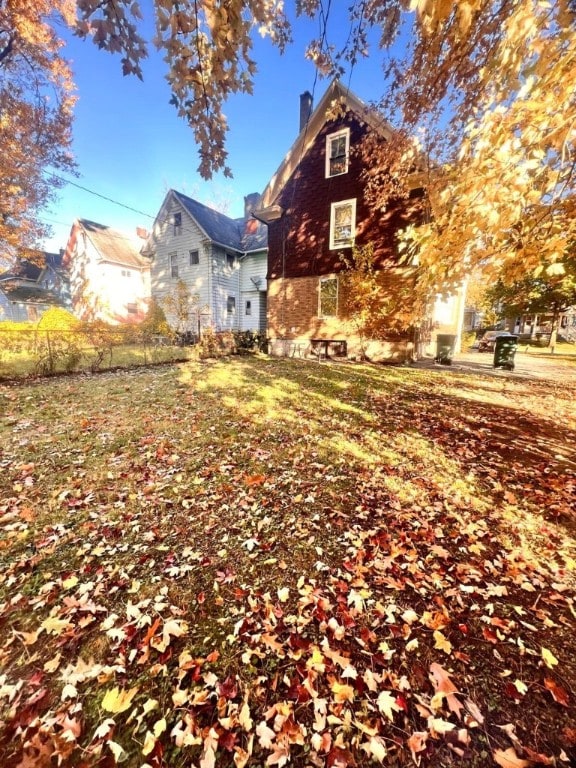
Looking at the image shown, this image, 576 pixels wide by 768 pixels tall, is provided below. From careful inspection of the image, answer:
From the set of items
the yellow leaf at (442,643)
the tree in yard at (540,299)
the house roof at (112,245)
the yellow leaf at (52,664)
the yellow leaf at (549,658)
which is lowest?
the yellow leaf at (52,664)

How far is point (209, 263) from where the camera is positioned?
21109 mm

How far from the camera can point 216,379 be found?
391 inches

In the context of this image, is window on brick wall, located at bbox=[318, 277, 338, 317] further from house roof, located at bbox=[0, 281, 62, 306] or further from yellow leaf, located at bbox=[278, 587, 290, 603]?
house roof, located at bbox=[0, 281, 62, 306]

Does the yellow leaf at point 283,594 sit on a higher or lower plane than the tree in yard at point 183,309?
lower

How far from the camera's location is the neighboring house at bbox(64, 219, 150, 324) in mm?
26078

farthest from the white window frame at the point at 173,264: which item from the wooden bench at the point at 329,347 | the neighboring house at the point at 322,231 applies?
the wooden bench at the point at 329,347

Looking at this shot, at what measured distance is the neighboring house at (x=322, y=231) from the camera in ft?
44.0

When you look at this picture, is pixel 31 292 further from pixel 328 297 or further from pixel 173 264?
pixel 328 297

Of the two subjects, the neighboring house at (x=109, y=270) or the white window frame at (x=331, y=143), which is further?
the neighboring house at (x=109, y=270)

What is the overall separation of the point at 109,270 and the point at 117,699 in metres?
30.4

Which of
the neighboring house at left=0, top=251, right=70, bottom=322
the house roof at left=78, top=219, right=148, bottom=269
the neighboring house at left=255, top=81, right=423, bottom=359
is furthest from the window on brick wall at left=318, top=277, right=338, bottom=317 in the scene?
the neighboring house at left=0, top=251, right=70, bottom=322

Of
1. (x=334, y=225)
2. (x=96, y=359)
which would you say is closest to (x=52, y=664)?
(x=96, y=359)

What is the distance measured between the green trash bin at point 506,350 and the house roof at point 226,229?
16.5 meters

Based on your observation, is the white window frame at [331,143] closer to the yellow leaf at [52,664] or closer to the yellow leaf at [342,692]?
the yellow leaf at [342,692]
